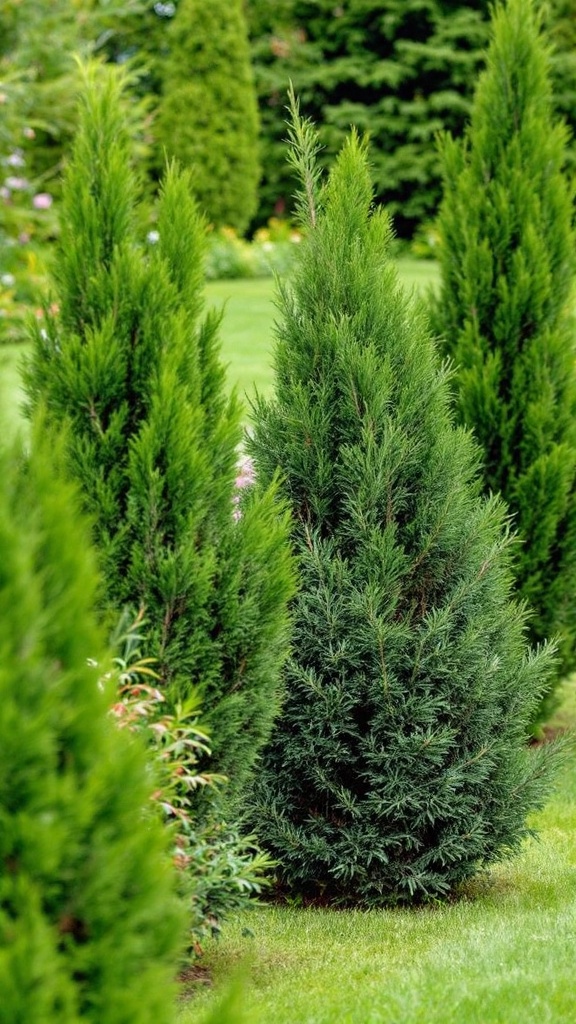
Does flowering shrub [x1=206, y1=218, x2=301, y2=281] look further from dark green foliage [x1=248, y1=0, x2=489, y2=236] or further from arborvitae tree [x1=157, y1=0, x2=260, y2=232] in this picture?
dark green foliage [x1=248, y1=0, x2=489, y2=236]

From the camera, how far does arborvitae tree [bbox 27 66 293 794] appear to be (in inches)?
136

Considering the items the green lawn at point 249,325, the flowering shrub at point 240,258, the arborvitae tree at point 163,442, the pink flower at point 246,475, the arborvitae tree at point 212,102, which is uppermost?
the arborvitae tree at point 163,442

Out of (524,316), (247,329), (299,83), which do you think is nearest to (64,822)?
(524,316)

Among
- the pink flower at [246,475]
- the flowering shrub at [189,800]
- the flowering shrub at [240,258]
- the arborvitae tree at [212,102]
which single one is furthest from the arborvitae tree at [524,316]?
the arborvitae tree at [212,102]

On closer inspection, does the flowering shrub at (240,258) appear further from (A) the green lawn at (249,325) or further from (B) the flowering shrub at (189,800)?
(B) the flowering shrub at (189,800)

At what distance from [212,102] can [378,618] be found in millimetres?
19383

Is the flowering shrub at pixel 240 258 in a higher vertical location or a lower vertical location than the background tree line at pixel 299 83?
lower

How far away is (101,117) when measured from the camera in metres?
3.71

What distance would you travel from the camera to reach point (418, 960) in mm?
3760

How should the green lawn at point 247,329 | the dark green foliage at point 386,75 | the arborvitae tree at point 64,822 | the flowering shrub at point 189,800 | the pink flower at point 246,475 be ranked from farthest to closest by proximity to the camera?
1. the dark green foliage at point 386,75
2. the green lawn at point 247,329
3. the pink flower at point 246,475
4. the flowering shrub at point 189,800
5. the arborvitae tree at point 64,822

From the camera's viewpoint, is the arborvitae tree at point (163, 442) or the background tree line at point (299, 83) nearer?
the arborvitae tree at point (163, 442)

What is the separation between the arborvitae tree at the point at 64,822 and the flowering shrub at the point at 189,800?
97 cm

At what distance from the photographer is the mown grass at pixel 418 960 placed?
3.33m

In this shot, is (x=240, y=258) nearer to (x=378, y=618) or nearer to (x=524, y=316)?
(x=524, y=316)
